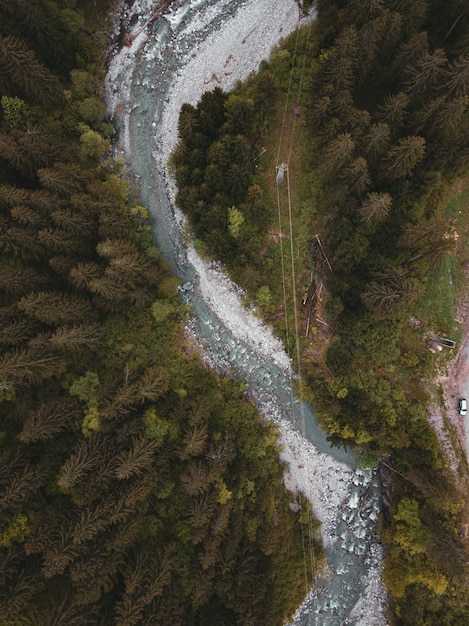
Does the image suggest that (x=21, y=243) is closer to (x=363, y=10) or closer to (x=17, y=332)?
(x=17, y=332)

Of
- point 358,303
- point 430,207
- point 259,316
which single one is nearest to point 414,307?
point 358,303

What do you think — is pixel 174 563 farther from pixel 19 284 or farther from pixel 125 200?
pixel 125 200

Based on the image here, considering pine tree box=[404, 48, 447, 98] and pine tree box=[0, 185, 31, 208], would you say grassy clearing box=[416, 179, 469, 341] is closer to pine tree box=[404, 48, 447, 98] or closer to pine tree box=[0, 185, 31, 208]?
pine tree box=[404, 48, 447, 98]

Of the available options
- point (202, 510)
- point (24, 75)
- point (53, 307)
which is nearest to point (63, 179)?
point (24, 75)

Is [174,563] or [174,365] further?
Answer: [174,365]

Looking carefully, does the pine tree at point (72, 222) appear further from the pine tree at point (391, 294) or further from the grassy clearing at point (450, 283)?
the grassy clearing at point (450, 283)

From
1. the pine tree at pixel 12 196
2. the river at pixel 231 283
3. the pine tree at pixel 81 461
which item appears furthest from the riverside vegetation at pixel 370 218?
the pine tree at pixel 81 461
